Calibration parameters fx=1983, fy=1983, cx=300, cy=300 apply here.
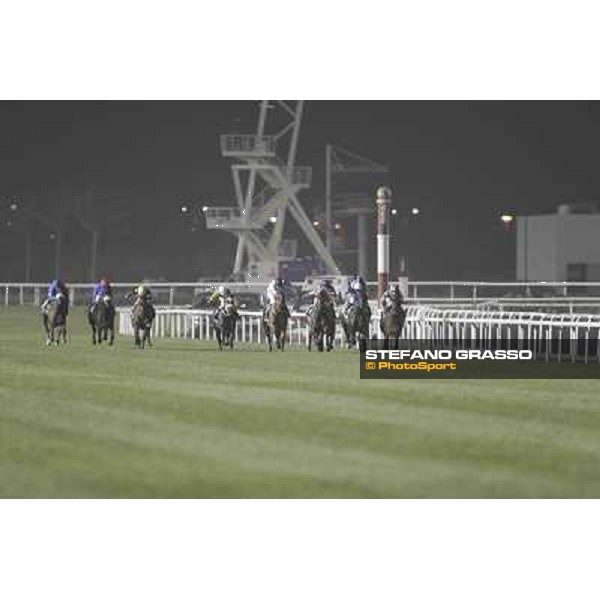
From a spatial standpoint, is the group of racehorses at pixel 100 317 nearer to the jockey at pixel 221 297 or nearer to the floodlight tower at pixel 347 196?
the jockey at pixel 221 297

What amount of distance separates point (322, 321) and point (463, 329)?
213 centimetres

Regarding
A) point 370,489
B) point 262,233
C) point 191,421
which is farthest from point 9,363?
point 262,233

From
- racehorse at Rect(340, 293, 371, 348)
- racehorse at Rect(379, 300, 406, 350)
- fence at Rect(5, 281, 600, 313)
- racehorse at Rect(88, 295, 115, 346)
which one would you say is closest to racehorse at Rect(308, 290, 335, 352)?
racehorse at Rect(340, 293, 371, 348)

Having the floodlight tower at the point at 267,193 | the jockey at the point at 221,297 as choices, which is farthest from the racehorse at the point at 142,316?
the floodlight tower at the point at 267,193

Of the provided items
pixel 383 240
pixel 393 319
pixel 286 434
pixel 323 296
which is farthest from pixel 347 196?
pixel 286 434

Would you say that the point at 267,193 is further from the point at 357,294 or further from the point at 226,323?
the point at 357,294

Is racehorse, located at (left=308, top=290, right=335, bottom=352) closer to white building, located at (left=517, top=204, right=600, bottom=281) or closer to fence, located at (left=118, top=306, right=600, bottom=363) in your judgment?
fence, located at (left=118, top=306, right=600, bottom=363)

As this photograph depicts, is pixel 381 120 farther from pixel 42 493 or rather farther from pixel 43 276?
pixel 42 493

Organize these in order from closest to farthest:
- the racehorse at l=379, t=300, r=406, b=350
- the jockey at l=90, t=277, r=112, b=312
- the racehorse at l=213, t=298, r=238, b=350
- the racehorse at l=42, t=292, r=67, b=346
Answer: the racehorse at l=379, t=300, r=406, b=350, the racehorse at l=213, t=298, r=238, b=350, the jockey at l=90, t=277, r=112, b=312, the racehorse at l=42, t=292, r=67, b=346

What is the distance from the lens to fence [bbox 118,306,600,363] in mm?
26734

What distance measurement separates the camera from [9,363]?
25797 mm

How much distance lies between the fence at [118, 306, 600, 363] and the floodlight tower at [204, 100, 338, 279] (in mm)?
18960

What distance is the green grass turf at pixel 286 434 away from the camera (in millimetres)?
12664

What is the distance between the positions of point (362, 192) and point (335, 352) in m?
34.2
